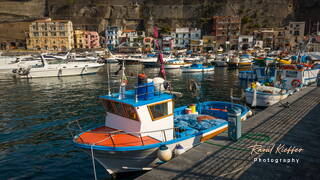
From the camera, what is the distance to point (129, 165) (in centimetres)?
904

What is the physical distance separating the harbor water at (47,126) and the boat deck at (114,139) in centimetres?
157

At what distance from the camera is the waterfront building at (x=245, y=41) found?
8075cm

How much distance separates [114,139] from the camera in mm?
9203

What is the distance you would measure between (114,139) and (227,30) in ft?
279

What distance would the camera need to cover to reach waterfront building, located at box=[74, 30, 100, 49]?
90625 millimetres

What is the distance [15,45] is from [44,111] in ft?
310

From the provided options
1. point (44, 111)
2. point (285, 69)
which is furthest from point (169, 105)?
point (285, 69)

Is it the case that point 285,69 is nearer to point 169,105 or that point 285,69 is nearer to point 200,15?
point 169,105

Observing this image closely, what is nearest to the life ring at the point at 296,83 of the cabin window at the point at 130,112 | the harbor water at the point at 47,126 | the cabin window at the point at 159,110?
the harbor water at the point at 47,126

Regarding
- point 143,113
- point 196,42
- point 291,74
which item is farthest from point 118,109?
point 196,42

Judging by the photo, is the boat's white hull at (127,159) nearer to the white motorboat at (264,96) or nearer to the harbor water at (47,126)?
the harbor water at (47,126)

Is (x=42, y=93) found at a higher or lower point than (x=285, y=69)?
lower

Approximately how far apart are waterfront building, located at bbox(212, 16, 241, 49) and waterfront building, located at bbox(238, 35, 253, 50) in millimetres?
2507

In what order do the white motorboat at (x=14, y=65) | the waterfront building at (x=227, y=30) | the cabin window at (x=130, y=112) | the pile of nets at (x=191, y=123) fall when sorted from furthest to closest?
the waterfront building at (x=227, y=30)
the white motorboat at (x=14, y=65)
the pile of nets at (x=191, y=123)
the cabin window at (x=130, y=112)
